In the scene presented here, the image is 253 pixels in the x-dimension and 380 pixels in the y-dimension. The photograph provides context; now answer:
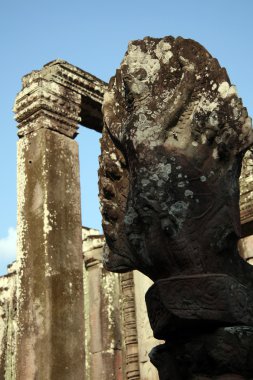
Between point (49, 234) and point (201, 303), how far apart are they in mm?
4666

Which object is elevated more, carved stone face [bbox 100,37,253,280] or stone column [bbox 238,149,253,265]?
stone column [bbox 238,149,253,265]

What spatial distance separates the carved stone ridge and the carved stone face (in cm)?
477

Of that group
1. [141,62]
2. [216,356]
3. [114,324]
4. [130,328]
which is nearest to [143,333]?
[130,328]

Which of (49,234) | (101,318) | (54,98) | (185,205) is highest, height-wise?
(54,98)

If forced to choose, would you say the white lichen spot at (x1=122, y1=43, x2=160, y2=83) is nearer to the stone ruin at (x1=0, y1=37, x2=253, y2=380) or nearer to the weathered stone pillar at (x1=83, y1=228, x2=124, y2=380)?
the stone ruin at (x1=0, y1=37, x2=253, y2=380)

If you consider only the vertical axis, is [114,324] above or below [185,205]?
above

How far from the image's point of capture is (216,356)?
2135 mm

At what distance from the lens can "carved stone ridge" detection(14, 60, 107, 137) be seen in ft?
24.3

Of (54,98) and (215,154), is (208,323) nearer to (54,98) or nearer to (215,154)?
(215,154)

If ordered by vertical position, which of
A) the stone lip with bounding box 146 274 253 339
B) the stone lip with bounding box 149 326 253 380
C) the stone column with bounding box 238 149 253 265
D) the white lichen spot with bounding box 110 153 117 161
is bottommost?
the stone lip with bounding box 149 326 253 380

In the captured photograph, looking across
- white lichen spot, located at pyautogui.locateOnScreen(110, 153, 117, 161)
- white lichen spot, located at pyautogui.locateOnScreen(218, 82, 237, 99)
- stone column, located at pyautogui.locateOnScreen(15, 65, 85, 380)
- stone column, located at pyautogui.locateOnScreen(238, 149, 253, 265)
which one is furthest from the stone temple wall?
white lichen spot, located at pyautogui.locateOnScreen(218, 82, 237, 99)

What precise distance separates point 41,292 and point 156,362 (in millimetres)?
4200

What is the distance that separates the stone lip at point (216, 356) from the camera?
2.12 metres

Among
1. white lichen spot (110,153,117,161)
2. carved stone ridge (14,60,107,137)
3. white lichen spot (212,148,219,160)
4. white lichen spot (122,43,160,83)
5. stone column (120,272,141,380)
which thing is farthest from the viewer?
stone column (120,272,141,380)
